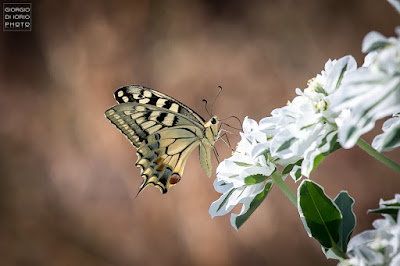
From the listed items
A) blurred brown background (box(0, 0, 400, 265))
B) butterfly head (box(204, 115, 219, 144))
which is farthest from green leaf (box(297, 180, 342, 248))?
blurred brown background (box(0, 0, 400, 265))

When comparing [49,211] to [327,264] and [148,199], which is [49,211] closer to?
[148,199]

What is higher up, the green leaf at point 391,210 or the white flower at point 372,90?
the white flower at point 372,90

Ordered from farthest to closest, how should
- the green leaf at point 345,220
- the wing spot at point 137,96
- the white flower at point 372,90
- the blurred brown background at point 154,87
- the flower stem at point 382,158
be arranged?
the blurred brown background at point 154,87 < the wing spot at point 137,96 < the green leaf at point 345,220 < the flower stem at point 382,158 < the white flower at point 372,90

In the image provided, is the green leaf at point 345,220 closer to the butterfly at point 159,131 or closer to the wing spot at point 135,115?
the butterfly at point 159,131

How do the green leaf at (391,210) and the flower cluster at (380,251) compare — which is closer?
the flower cluster at (380,251)

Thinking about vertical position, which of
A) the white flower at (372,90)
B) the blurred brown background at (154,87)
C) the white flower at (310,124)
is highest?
the white flower at (372,90)

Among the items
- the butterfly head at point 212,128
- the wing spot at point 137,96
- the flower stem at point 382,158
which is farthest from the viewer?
the butterfly head at point 212,128

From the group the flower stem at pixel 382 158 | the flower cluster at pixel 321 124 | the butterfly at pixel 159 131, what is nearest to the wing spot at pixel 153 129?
the butterfly at pixel 159 131
